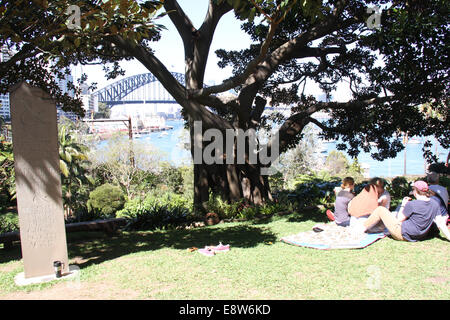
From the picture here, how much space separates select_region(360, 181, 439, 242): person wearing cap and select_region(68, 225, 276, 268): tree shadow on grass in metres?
1.89

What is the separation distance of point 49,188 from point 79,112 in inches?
150

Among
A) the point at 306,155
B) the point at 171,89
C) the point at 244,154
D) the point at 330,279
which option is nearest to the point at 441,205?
the point at 330,279

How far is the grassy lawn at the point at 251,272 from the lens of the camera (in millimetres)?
4199

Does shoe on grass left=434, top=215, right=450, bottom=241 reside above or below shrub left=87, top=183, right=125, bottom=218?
above

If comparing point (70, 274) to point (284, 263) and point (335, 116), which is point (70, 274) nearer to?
point (284, 263)

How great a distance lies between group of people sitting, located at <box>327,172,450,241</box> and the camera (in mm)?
5848

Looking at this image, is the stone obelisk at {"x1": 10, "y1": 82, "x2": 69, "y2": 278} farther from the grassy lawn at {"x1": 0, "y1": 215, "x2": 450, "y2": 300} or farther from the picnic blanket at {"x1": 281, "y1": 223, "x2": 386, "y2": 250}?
the picnic blanket at {"x1": 281, "y1": 223, "x2": 386, "y2": 250}

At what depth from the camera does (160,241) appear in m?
7.29

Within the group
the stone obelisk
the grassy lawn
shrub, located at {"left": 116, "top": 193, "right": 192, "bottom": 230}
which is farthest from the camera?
shrub, located at {"left": 116, "top": 193, "right": 192, "bottom": 230}

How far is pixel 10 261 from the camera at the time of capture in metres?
6.12

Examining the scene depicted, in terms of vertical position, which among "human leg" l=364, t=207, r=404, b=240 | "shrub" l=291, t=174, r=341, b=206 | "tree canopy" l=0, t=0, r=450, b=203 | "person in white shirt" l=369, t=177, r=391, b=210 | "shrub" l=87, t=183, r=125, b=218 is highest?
"tree canopy" l=0, t=0, r=450, b=203

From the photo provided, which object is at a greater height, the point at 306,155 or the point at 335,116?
the point at 335,116

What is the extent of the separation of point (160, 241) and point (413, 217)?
173 inches

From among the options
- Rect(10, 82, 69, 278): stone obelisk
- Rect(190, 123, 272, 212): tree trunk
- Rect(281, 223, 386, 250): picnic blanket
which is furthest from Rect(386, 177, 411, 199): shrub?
Rect(10, 82, 69, 278): stone obelisk
